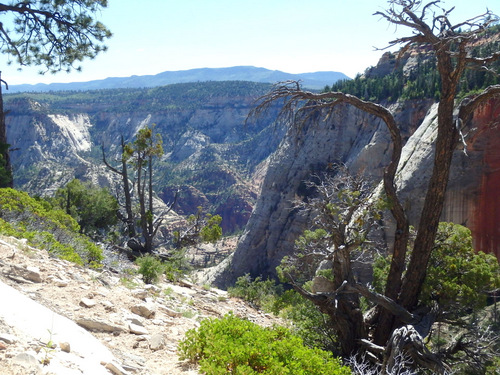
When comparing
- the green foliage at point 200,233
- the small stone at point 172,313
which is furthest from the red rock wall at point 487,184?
the small stone at point 172,313

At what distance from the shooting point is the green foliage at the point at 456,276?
800 cm

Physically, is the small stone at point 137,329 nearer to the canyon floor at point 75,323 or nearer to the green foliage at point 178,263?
the canyon floor at point 75,323

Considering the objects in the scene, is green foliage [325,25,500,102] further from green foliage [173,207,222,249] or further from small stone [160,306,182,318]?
small stone [160,306,182,318]

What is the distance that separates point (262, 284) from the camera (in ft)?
65.8

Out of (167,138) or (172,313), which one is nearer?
(172,313)

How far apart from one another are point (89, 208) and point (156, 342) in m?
16.8

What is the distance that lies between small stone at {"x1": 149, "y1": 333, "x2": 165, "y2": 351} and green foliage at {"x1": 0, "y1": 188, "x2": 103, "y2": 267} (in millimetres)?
4035

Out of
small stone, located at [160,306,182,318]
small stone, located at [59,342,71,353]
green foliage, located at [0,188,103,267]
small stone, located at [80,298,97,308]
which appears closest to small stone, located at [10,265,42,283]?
small stone, located at [80,298,97,308]

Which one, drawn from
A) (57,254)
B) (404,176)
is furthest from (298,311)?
(404,176)

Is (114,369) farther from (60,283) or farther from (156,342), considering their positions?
(60,283)

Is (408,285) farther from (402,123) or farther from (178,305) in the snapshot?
(402,123)

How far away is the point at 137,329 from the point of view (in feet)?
17.8

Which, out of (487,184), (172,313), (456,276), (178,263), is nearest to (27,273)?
(172,313)

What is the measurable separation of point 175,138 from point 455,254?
139m
